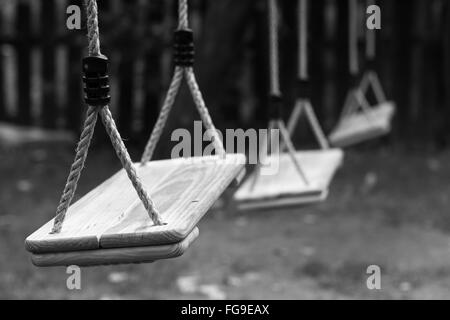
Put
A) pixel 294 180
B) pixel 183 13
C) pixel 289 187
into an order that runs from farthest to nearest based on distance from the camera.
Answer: pixel 294 180, pixel 289 187, pixel 183 13

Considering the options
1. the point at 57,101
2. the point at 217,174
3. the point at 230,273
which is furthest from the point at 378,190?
the point at 217,174

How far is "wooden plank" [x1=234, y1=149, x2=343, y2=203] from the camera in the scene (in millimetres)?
2795

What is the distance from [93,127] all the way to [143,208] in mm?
262

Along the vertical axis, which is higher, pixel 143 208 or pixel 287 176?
pixel 143 208

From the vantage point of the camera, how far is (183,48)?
243cm

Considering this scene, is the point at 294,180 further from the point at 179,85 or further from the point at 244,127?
the point at 244,127

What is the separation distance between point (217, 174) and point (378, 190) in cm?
356

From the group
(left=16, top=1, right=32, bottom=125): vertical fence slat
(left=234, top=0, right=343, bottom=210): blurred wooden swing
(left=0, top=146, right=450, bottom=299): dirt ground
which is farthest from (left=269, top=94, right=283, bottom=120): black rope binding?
(left=16, top=1, right=32, bottom=125): vertical fence slat

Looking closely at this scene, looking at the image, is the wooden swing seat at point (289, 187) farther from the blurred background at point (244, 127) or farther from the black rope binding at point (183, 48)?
the blurred background at point (244, 127)

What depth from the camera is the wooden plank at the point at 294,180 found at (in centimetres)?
279

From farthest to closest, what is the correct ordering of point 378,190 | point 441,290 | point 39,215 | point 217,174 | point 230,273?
point 378,190 < point 39,215 < point 230,273 < point 441,290 < point 217,174

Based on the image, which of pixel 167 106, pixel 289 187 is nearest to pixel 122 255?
pixel 167 106

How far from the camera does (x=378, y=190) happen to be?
5.63 meters
